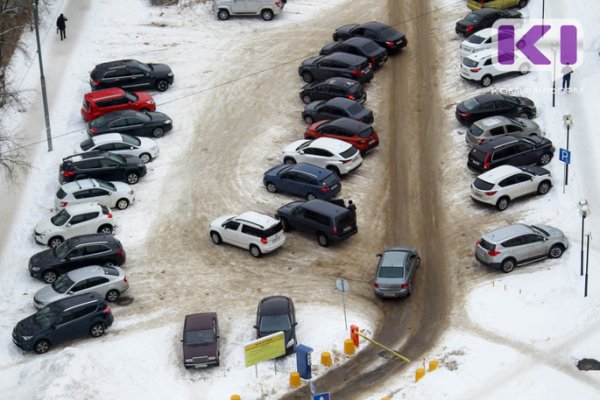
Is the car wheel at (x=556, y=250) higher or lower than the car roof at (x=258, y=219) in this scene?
lower

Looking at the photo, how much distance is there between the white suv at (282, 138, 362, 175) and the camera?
4834 centimetres

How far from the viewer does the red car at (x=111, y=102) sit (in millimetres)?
53406

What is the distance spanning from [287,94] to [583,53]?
49.8ft

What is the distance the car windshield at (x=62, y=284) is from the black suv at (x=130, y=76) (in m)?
16.9

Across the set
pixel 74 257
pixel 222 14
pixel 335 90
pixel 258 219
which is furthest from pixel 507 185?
pixel 222 14

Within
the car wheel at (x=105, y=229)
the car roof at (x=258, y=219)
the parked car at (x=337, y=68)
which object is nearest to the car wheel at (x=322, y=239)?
the car roof at (x=258, y=219)

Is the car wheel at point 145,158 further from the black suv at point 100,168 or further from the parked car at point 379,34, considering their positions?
the parked car at point 379,34

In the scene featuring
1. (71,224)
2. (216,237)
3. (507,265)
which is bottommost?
(507,265)

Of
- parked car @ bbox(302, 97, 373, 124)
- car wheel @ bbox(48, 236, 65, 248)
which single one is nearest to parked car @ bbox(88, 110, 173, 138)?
parked car @ bbox(302, 97, 373, 124)

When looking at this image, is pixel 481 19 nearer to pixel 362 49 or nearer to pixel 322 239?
pixel 362 49

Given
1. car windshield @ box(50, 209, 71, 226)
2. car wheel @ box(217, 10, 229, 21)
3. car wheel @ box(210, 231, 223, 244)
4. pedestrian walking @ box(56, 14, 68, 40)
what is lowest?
car wheel @ box(210, 231, 223, 244)

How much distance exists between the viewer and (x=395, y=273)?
133 ft

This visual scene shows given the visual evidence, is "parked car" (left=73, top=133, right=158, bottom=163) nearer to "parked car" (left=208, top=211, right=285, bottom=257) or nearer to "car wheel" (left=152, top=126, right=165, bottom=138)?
Result: "car wheel" (left=152, top=126, right=165, bottom=138)

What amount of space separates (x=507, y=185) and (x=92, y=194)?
17.6 metres
